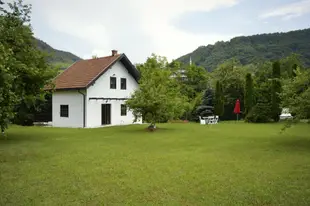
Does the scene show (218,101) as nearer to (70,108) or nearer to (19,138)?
(70,108)

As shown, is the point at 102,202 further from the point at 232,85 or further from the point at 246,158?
the point at 232,85

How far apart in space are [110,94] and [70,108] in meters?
3.47

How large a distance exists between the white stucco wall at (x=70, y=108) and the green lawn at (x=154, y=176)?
1113 centimetres

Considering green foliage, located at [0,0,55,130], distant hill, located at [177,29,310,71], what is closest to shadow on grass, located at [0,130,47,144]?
green foliage, located at [0,0,55,130]

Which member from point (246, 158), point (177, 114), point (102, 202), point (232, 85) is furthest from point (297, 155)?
point (232, 85)

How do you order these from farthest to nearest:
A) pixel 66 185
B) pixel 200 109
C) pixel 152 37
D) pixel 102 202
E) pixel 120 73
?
pixel 152 37
pixel 200 109
pixel 120 73
pixel 66 185
pixel 102 202

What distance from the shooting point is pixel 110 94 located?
2420 centimetres

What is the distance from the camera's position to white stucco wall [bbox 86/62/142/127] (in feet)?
74.0

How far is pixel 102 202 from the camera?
5242 mm

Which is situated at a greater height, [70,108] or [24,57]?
[24,57]

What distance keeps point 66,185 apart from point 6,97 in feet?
9.69

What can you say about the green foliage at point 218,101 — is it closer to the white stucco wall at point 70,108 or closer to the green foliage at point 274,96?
the green foliage at point 274,96

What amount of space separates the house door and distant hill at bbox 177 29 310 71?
1373 inches

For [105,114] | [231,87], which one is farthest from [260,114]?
[105,114]
